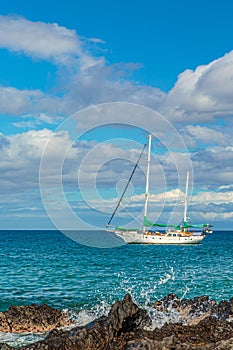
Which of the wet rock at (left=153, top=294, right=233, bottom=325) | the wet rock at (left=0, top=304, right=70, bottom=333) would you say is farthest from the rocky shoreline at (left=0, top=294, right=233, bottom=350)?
the wet rock at (left=0, top=304, right=70, bottom=333)

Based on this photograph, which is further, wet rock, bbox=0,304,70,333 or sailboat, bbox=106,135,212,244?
sailboat, bbox=106,135,212,244

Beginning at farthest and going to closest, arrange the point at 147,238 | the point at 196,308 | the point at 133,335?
the point at 147,238 → the point at 196,308 → the point at 133,335

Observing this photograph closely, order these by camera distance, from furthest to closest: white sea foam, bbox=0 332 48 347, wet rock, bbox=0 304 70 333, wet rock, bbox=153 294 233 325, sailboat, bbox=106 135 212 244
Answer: sailboat, bbox=106 135 212 244 → wet rock, bbox=0 304 70 333 → wet rock, bbox=153 294 233 325 → white sea foam, bbox=0 332 48 347

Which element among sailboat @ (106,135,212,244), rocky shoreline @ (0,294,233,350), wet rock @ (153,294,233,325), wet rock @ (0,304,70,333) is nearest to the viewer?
rocky shoreline @ (0,294,233,350)

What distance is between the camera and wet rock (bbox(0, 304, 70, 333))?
2289 cm

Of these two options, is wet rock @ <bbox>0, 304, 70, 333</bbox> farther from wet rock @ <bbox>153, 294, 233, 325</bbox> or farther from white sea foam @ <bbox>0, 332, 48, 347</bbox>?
wet rock @ <bbox>153, 294, 233, 325</bbox>

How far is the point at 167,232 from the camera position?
127 m

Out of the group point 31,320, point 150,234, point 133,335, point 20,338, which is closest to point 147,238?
point 150,234

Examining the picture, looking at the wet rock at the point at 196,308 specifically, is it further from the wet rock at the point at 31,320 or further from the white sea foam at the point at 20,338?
the white sea foam at the point at 20,338

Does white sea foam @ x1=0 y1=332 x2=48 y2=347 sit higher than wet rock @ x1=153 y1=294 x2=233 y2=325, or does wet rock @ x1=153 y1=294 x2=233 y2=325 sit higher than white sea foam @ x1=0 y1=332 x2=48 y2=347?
wet rock @ x1=153 y1=294 x2=233 y2=325

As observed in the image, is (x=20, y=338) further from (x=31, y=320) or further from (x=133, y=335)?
(x=133, y=335)

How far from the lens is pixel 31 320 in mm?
23234

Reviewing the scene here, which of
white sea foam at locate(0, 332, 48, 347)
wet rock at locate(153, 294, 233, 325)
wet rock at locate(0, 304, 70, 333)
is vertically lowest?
white sea foam at locate(0, 332, 48, 347)

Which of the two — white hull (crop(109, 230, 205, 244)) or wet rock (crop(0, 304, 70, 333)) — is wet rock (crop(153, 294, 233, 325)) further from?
white hull (crop(109, 230, 205, 244))
